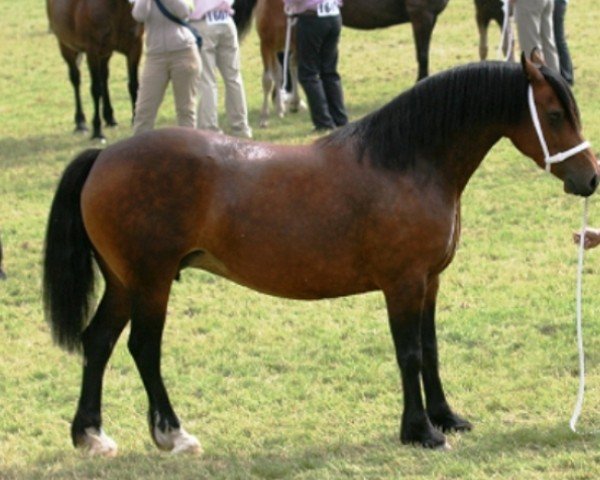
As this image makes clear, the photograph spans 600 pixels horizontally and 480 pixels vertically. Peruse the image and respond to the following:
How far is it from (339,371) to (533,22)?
324 inches

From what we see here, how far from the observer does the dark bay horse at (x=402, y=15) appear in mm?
16375

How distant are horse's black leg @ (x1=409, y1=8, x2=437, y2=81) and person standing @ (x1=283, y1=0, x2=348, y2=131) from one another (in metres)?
2.01

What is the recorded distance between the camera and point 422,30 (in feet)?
53.9

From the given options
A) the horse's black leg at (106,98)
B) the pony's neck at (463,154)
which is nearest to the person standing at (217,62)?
the horse's black leg at (106,98)

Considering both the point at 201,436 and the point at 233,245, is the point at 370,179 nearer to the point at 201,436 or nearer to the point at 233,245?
the point at 233,245

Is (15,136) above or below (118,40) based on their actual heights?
below

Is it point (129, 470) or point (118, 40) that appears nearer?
point (129, 470)

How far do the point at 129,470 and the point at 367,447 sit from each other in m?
1.12

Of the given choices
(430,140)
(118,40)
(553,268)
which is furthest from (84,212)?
(118,40)

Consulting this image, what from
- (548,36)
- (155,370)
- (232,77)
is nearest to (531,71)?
(155,370)

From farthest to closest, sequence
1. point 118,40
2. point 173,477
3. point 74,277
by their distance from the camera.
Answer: point 118,40 → point 74,277 → point 173,477

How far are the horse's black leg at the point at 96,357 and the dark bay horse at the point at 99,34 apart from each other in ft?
27.9

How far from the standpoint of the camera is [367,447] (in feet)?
21.1

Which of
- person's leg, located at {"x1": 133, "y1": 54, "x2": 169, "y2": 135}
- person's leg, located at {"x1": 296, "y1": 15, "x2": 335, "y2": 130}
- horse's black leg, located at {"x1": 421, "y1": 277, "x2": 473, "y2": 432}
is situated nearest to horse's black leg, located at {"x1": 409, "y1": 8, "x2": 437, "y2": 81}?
person's leg, located at {"x1": 296, "y1": 15, "x2": 335, "y2": 130}
